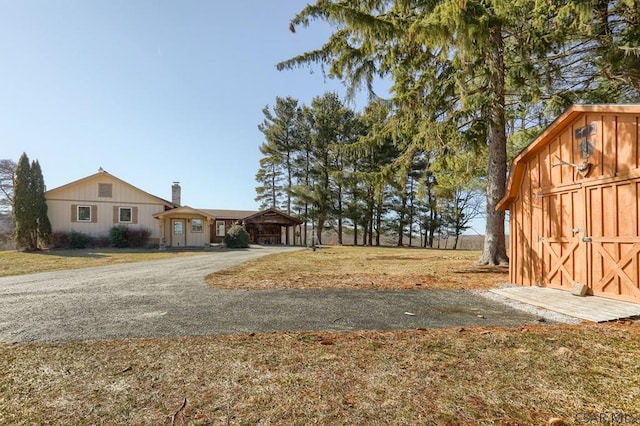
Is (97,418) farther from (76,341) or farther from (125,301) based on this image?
(125,301)

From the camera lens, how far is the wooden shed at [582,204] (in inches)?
218

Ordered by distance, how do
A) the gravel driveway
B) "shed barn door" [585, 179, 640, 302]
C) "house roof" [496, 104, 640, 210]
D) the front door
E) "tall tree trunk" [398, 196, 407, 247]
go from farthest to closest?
"tall tree trunk" [398, 196, 407, 247], the front door, "house roof" [496, 104, 640, 210], "shed barn door" [585, 179, 640, 302], the gravel driveway

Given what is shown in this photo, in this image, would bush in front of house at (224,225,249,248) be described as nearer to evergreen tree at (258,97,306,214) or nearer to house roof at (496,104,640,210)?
evergreen tree at (258,97,306,214)

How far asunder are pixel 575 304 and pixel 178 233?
26.0 meters

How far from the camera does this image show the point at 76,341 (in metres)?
3.85

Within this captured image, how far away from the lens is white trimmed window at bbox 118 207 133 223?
25109mm

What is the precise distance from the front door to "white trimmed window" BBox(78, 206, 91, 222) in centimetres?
560

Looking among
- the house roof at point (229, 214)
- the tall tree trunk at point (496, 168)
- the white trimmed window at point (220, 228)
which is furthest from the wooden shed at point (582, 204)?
the white trimmed window at point (220, 228)

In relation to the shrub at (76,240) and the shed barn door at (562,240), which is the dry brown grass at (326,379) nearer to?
the shed barn door at (562,240)

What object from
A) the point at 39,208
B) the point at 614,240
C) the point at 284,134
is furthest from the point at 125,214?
the point at 614,240

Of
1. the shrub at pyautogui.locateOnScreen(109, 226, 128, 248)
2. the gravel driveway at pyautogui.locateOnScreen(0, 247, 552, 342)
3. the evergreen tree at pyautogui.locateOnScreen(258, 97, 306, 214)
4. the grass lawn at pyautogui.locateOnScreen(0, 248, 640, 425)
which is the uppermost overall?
the evergreen tree at pyautogui.locateOnScreen(258, 97, 306, 214)

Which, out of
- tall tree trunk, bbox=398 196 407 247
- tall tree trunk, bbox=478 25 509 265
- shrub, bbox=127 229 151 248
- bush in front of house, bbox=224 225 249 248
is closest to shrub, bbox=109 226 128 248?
shrub, bbox=127 229 151 248

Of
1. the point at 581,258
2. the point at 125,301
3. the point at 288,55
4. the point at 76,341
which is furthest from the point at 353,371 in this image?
the point at 288,55

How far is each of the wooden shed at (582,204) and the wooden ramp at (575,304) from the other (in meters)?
0.31
